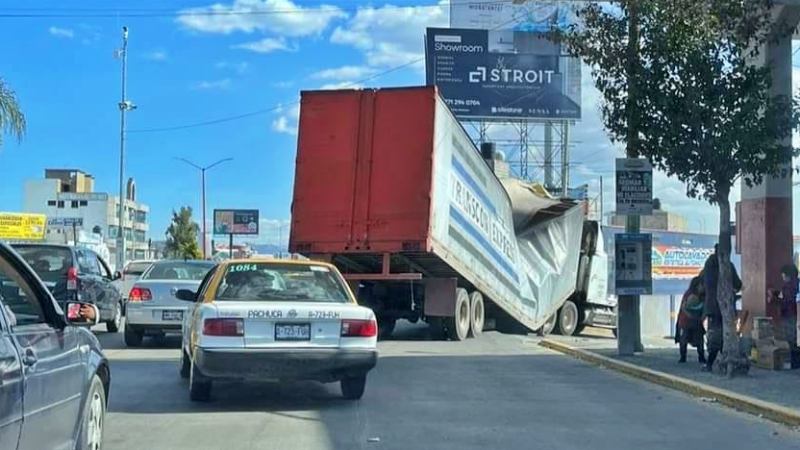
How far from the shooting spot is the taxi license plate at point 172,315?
15.1 meters

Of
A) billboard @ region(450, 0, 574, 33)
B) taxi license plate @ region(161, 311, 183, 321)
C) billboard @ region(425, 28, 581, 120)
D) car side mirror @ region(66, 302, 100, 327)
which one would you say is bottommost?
taxi license plate @ region(161, 311, 183, 321)

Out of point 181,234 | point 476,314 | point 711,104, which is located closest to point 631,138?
point 711,104

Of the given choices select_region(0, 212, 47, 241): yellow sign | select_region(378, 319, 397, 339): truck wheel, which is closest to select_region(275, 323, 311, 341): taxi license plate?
select_region(378, 319, 397, 339): truck wheel

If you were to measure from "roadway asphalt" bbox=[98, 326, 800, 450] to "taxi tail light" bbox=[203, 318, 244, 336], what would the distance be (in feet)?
2.63

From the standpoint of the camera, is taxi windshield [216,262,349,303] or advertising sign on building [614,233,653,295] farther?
advertising sign on building [614,233,653,295]

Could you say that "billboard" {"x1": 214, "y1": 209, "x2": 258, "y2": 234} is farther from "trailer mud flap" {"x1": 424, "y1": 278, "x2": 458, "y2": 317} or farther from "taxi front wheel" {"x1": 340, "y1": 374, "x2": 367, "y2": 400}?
"taxi front wheel" {"x1": 340, "y1": 374, "x2": 367, "y2": 400}

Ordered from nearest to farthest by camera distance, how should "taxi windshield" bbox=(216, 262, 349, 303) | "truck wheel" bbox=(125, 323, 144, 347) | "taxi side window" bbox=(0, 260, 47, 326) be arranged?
1. "taxi side window" bbox=(0, 260, 47, 326)
2. "taxi windshield" bbox=(216, 262, 349, 303)
3. "truck wheel" bbox=(125, 323, 144, 347)

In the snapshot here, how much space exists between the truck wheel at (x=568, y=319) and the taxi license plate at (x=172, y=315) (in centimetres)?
1133

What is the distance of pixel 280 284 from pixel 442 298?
28.9ft

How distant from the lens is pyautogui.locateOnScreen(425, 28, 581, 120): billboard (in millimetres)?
46562

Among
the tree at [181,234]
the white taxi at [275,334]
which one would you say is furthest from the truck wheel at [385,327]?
the tree at [181,234]

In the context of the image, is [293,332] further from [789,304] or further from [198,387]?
[789,304]

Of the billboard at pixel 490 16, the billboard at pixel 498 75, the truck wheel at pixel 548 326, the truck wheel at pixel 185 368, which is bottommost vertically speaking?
the truck wheel at pixel 548 326

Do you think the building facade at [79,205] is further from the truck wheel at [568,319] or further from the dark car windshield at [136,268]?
the truck wheel at [568,319]
